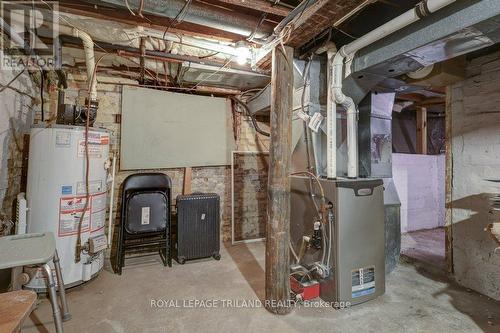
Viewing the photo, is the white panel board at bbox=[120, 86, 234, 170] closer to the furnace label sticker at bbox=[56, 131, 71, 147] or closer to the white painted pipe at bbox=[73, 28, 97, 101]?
the white painted pipe at bbox=[73, 28, 97, 101]

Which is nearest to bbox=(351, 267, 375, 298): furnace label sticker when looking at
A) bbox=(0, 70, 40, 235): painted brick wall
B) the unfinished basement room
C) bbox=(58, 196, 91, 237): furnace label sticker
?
the unfinished basement room

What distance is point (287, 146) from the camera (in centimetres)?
204

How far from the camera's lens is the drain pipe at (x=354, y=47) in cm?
142

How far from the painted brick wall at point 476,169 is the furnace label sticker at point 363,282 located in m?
1.01

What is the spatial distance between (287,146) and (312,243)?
34.2 inches

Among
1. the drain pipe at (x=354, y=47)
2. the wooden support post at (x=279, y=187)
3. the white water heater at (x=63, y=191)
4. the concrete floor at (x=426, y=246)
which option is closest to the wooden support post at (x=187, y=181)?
the white water heater at (x=63, y=191)

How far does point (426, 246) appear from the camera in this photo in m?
3.55

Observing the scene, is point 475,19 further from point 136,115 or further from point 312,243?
point 136,115

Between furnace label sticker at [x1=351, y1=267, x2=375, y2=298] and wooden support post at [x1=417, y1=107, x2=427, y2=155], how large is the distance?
12.1ft

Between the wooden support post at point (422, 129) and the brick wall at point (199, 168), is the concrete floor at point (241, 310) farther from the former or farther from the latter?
the wooden support post at point (422, 129)

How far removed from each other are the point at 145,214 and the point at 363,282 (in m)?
2.28

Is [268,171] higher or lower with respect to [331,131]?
lower

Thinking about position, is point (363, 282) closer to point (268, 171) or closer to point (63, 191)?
point (268, 171)

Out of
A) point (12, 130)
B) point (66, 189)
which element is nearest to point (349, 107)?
point (66, 189)
